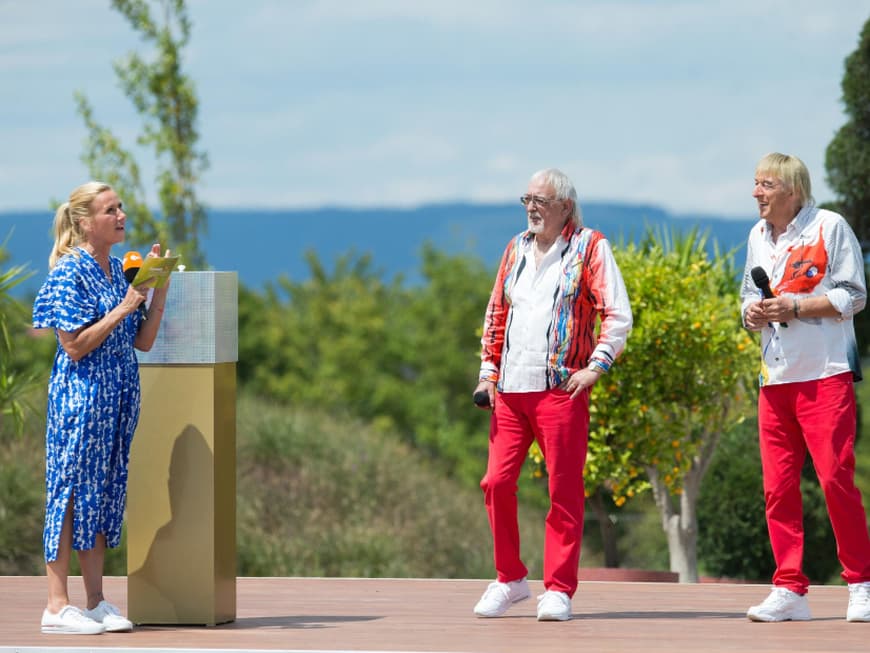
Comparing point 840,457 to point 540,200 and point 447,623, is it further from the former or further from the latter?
point 447,623

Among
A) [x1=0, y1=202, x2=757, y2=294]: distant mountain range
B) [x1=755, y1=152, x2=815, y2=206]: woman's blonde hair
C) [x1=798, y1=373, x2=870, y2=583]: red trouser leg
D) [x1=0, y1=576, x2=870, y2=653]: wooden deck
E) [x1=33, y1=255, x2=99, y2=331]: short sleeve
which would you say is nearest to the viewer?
[x1=0, y1=576, x2=870, y2=653]: wooden deck

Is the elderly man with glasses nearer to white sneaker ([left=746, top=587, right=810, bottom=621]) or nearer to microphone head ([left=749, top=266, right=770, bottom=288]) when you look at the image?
microphone head ([left=749, top=266, right=770, bottom=288])

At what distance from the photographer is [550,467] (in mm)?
5254

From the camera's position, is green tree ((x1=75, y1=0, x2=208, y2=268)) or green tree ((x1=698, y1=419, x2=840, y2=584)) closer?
green tree ((x1=698, y1=419, x2=840, y2=584))

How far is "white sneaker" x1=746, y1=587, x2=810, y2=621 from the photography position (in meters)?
5.12

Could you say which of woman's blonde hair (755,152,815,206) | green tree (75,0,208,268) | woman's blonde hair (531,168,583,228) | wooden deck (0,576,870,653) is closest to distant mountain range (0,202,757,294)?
green tree (75,0,208,268)

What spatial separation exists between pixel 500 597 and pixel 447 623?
0.95 ft

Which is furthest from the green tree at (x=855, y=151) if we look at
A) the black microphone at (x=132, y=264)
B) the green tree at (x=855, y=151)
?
the black microphone at (x=132, y=264)

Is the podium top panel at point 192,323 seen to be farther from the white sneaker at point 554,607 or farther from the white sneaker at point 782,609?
the white sneaker at point 782,609

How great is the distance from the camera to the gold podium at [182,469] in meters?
5.04

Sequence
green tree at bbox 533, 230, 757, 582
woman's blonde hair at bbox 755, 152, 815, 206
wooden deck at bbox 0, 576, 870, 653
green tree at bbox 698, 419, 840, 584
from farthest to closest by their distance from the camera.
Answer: green tree at bbox 698, 419, 840, 584, green tree at bbox 533, 230, 757, 582, woman's blonde hair at bbox 755, 152, 815, 206, wooden deck at bbox 0, 576, 870, 653

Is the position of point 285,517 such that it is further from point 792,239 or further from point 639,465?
point 792,239

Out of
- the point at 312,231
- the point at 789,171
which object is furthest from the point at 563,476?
the point at 312,231

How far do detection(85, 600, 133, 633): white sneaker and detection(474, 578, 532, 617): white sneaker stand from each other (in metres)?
1.29
